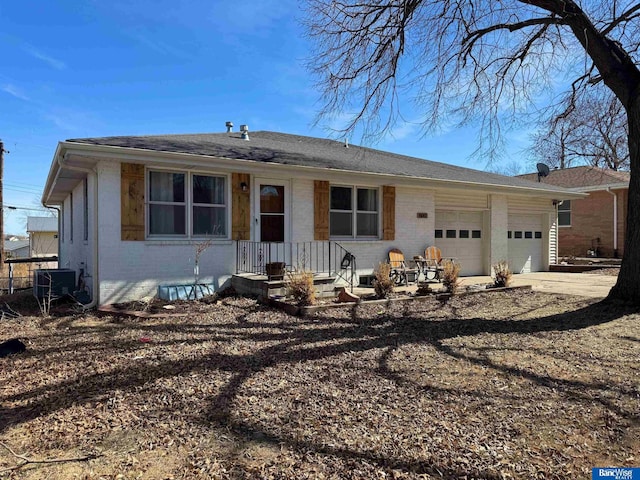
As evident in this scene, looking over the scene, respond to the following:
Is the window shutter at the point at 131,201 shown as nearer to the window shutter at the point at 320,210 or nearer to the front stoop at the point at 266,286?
the front stoop at the point at 266,286

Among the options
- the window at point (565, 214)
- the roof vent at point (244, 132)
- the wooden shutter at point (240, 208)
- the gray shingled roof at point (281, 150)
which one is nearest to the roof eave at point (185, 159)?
the gray shingled roof at point (281, 150)

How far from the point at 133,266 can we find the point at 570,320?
25.0ft

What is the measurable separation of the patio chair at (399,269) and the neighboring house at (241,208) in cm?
23

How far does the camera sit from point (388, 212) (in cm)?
1077

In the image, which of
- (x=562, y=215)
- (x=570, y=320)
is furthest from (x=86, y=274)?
(x=562, y=215)

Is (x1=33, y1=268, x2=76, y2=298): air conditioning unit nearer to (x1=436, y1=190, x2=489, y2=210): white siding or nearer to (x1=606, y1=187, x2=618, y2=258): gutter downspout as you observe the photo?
(x1=436, y1=190, x2=489, y2=210): white siding

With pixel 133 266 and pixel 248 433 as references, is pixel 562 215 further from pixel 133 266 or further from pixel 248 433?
pixel 248 433

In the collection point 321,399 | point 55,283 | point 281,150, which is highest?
point 281,150

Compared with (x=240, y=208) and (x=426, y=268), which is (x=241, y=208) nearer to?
(x=240, y=208)

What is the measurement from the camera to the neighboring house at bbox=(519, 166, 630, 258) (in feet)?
62.0

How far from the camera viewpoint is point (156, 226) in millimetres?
8320

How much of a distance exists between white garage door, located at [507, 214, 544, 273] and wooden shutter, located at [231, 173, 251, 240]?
29.9 feet

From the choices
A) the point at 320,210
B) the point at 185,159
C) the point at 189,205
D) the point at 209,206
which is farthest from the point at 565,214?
the point at 185,159

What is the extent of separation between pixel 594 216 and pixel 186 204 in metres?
19.3
